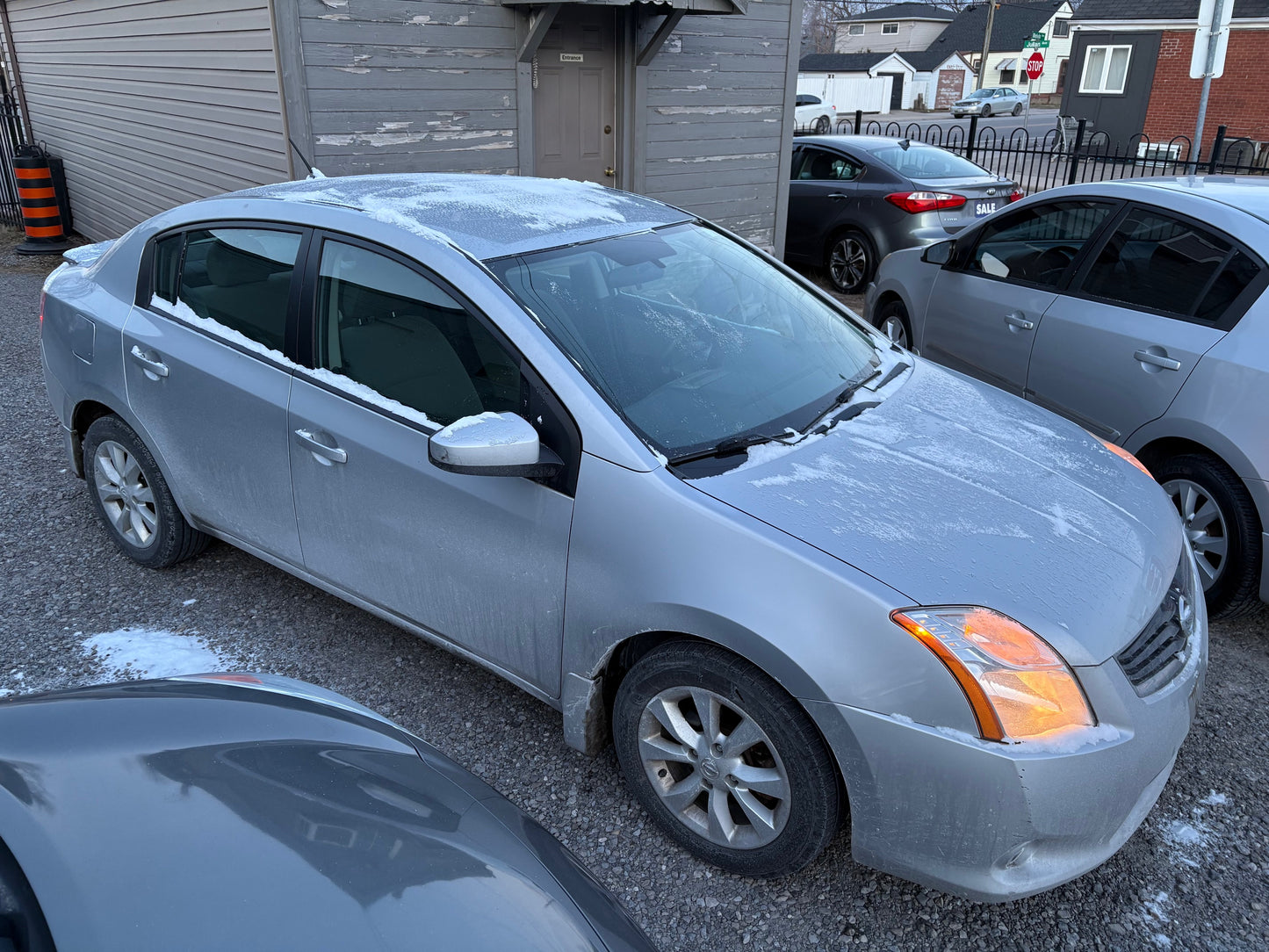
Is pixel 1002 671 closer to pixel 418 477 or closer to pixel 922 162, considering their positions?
pixel 418 477

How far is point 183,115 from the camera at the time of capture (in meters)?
8.02

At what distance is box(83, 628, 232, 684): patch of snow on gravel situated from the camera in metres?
3.35

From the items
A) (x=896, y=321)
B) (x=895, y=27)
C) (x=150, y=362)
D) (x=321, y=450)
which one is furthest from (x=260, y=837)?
(x=895, y=27)

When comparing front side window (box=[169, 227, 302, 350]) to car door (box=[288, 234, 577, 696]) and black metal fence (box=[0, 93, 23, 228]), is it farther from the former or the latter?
black metal fence (box=[0, 93, 23, 228])

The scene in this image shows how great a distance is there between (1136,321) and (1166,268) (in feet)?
0.83

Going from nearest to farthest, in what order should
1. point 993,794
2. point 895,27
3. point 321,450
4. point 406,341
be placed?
point 993,794, point 406,341, point 321,450, point 895,27

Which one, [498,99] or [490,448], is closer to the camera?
[490,448]

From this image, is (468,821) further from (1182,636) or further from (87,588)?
(87,588)

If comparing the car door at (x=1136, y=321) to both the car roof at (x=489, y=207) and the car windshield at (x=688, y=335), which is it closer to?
the car windshield at (x=688, y=335)

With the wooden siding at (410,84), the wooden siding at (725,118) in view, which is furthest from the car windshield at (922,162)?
the wooden siding at (410,84)

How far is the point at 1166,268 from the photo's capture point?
411cm

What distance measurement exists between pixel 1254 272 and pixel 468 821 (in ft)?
11.8

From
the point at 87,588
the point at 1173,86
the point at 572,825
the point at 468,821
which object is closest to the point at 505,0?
the point at 87,588

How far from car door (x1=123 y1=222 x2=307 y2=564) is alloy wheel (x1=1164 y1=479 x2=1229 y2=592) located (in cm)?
333
